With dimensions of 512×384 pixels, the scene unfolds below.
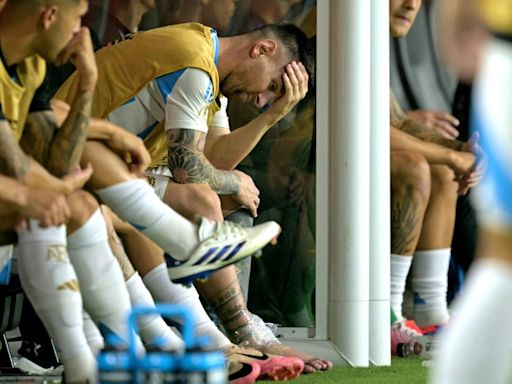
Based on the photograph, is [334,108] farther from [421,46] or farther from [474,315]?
[474,315]

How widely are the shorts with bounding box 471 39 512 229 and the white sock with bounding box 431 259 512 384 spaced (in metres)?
0.10

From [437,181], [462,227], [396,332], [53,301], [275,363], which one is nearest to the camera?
[53,301]

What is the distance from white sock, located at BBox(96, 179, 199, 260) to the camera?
3.70m

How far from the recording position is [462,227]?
6809 mm

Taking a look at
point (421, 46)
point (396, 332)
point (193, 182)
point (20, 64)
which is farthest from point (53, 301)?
point (421, 46)

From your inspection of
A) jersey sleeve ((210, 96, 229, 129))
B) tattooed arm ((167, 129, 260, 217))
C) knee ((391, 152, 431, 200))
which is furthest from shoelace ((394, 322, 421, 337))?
tattooed arm ((167, 129, 260, 217))

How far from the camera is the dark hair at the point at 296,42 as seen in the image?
16.8 feet

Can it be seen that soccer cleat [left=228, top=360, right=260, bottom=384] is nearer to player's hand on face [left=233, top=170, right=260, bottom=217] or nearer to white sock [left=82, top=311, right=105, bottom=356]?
white sock [left=82, top=311, right=105, bottom=356]

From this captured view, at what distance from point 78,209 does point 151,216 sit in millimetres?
250

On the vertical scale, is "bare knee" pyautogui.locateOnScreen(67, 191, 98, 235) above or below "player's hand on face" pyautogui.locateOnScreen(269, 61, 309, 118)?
below

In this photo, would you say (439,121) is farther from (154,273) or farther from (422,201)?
(154,273)

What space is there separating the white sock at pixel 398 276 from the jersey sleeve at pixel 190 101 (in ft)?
5.84

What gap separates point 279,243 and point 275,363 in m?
1.03

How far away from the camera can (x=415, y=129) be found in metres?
6.45
